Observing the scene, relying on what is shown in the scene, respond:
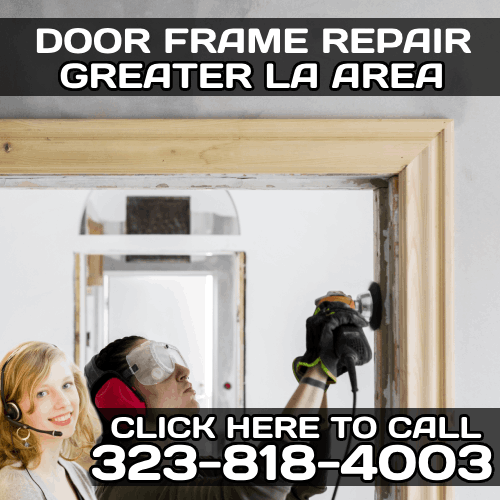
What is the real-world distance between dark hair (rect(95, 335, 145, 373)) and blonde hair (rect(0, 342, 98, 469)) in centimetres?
5

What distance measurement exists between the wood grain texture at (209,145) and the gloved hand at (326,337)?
0.24 m

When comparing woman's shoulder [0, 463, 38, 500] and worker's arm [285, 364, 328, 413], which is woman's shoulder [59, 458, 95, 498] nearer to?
Result: woman's shoulder [0, 463, 38, 500]

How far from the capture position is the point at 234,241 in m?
1.55

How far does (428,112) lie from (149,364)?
66 centimetres

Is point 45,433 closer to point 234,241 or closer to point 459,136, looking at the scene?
point 459,136

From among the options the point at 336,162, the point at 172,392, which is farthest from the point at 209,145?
the point at 172,392

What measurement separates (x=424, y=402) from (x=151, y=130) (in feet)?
1.96

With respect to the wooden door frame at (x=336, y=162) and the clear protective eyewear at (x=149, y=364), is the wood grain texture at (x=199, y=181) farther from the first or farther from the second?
the clear protective eyewear at (x=149, y=364)

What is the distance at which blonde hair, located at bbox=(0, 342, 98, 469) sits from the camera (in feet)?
2.09

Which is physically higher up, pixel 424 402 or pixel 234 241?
pixel 234 241

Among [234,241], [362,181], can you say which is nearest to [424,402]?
[362,181]

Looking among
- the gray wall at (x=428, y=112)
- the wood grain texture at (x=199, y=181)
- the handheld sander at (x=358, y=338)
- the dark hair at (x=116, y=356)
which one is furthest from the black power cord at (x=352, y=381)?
the dark hair at (x=116, y=356)

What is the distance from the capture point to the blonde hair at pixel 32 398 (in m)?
0.64

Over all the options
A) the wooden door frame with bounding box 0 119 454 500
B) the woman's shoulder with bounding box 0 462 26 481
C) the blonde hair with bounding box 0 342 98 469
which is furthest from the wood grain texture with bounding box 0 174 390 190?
the woman's shoulder with bounding box 0 462 26 481
